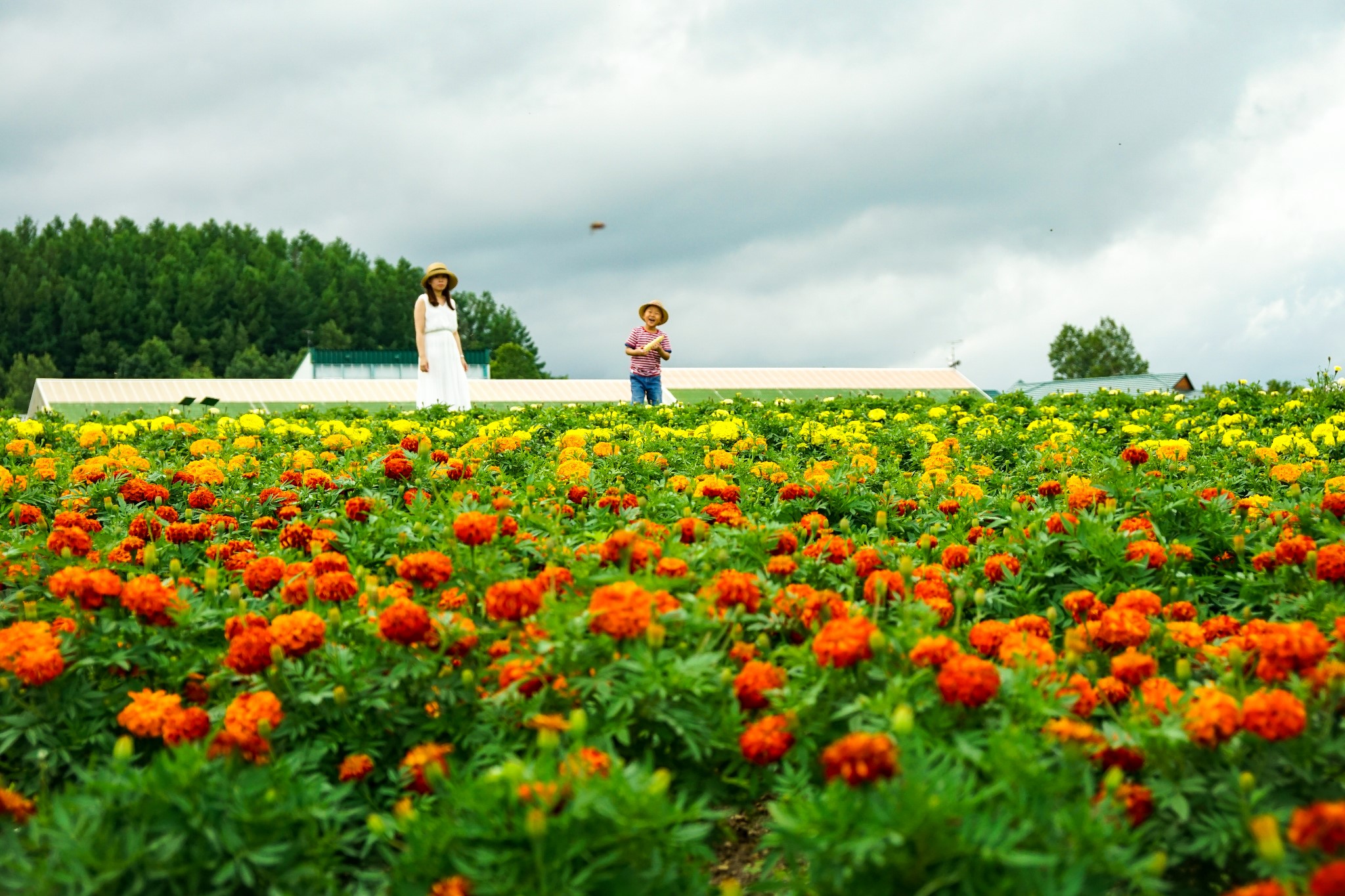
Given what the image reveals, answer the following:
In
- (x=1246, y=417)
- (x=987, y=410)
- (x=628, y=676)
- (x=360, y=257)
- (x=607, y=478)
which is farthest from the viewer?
(x=360, y=257)

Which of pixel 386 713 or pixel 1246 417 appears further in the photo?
pixel 1246 417

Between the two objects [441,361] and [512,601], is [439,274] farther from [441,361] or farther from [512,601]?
[512,601]

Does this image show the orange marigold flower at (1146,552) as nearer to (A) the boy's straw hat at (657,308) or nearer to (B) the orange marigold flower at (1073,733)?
(B) the orange marigold flower at (1073,733)

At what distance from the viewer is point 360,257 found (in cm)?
9488

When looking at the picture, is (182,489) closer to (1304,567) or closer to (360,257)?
(1304,567)

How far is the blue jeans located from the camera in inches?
468

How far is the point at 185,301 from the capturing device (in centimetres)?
7681

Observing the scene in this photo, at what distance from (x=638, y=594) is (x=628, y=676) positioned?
0.18m

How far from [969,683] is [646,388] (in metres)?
9.98

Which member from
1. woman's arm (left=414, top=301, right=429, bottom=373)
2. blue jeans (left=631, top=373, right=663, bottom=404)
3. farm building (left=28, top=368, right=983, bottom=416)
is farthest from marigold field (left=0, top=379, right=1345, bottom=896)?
farm building (left=28, top=368, right=983, bottom=416)

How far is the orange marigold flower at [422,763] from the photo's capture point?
2174 mm

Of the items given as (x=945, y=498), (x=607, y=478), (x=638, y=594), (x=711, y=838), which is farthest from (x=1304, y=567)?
(x=607, y=478)

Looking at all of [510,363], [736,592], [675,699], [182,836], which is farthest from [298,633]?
[510,363]

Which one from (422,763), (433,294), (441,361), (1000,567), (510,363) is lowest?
(422,763)
